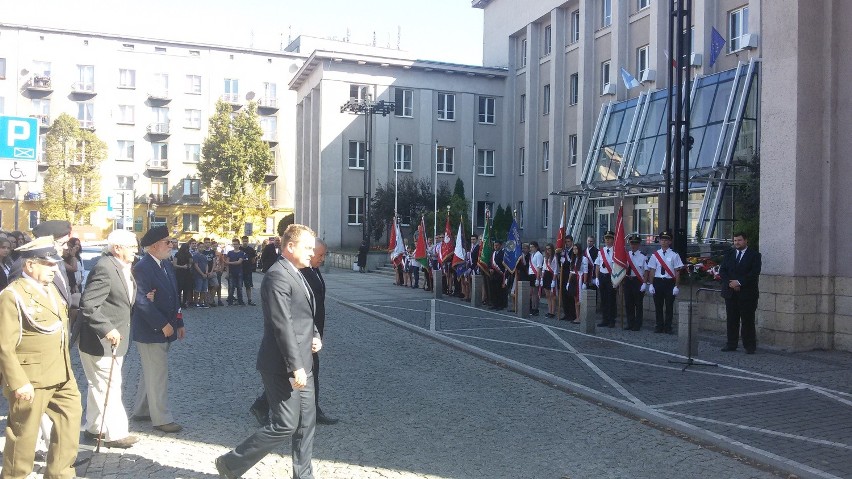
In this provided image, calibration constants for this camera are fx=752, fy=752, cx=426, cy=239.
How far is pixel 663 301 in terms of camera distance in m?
14.9

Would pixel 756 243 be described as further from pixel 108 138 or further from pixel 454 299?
pixel 108 138

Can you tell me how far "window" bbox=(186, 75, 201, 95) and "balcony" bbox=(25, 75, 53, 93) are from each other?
10.3 meters

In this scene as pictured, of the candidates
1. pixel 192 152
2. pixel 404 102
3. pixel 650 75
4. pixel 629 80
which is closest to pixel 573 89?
pixel 629 80

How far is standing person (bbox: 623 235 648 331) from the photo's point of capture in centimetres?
1524

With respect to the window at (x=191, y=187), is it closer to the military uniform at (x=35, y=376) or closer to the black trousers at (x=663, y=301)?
the black trousers at (x=663, y=301)

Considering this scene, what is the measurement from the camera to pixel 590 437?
23.1 feet

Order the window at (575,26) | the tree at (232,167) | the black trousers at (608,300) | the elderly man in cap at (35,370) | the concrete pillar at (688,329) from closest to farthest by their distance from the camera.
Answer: the elderly man in cap at (35,370) → the concrete pillar at (688,329) → the black trousers at (608,300) → the window at (575,26) → the tree at (232,167)

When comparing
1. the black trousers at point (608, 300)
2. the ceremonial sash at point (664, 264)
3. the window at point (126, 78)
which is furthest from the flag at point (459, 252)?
the window at point (126, 78)

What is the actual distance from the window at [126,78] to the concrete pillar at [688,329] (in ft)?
190

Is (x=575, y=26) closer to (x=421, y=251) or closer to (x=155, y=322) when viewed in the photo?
(x=421, y=251)

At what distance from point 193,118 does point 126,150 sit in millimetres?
5957

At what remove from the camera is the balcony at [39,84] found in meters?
57.1

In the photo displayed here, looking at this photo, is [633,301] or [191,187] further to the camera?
[191,187]

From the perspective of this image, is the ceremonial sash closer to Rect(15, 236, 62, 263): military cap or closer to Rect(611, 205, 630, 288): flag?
Rect(611, 205, 630, 288): flag
